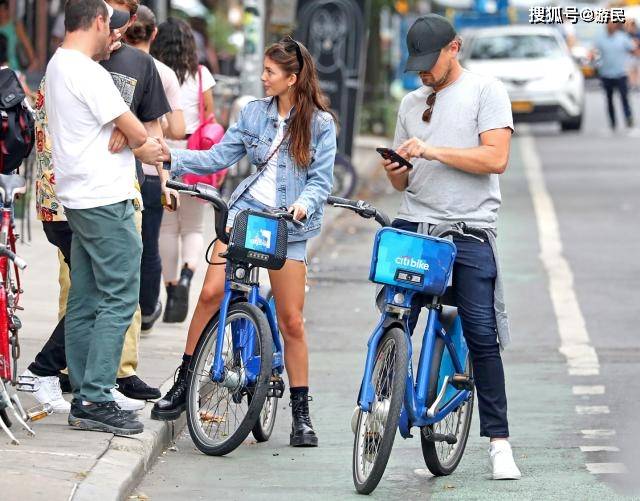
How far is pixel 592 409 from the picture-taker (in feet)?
27.2

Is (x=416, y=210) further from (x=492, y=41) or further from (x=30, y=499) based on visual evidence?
(x=492, y=41)

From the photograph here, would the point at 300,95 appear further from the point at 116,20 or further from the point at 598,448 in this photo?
the point at 598,448

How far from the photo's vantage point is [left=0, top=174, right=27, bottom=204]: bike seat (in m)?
7.16

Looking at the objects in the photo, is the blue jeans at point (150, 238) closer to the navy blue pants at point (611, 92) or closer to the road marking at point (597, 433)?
the road marking at point (597, 433)

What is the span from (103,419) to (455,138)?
1.89 metres

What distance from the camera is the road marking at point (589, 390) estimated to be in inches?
343

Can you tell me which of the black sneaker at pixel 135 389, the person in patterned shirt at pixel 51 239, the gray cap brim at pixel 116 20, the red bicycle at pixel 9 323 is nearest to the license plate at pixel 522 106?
the black sneaker at pixel 135 389

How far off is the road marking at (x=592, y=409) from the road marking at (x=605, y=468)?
1.17 m

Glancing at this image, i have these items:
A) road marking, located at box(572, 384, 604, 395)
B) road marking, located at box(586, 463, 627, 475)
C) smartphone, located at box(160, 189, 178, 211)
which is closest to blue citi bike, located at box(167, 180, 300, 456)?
smartphone, located at box(160, 189, 178, 211)

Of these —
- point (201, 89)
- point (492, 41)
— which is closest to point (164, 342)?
point (201, 89)

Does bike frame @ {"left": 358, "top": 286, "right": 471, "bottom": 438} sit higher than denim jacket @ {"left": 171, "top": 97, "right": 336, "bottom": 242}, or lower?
lower

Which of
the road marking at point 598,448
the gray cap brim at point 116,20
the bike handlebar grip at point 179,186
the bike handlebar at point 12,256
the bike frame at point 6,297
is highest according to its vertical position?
the gray cap brim at point 116,20

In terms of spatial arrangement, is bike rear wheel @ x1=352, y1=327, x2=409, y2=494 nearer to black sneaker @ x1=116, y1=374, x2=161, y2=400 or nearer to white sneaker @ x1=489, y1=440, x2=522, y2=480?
white sneaker @ x1=489, y1=440, x2=522, y2=480

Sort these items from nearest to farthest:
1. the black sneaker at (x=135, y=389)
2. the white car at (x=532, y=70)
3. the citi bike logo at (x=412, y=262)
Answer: the citi bike logo at (x=412, y=262) < the black sneaker at (x=135, y=389) < the white car at (x=532, y=70)
